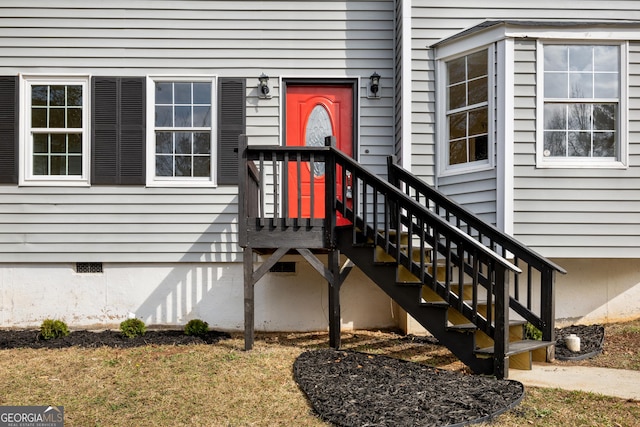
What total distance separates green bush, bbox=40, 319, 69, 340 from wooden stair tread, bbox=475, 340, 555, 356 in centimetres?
454

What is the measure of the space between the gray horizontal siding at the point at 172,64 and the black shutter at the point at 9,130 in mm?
158

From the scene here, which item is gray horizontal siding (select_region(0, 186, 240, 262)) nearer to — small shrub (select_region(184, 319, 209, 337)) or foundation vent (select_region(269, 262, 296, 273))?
foundation vent (select_region(269, 262, 296, 273))

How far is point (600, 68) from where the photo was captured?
20.7 ft

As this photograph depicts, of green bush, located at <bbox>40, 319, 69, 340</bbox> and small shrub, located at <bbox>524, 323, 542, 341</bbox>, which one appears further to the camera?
green bush, located at <bbox>40, 319, 69, 340</bbox>

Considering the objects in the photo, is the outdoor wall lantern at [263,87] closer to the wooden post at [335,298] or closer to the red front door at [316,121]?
the red front door at [316,121]

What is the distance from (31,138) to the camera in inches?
276

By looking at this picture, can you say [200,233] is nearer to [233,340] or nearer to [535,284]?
[233,340]

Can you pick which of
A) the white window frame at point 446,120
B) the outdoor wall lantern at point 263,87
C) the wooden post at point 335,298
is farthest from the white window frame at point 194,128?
the white window frame at point 446,120

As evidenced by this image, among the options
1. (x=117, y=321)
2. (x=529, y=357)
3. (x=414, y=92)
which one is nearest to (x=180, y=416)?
(x=529, y=357)

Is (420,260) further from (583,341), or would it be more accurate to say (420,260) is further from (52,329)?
(52,329)

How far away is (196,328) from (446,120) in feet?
12.5

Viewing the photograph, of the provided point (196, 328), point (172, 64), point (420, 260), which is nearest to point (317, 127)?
point (172, 64)

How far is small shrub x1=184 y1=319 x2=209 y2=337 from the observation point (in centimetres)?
659

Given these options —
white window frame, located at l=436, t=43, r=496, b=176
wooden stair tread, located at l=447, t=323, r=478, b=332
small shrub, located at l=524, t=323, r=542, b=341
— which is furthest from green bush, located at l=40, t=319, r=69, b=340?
small shrub, located at l=524, t=323, r=542, b=341
